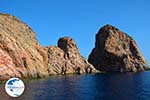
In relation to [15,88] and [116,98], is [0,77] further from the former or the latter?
[15,88]

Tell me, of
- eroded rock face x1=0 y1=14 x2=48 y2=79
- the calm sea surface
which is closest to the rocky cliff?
eroded rock face x1=0 y1=14 x2=48 y2=79

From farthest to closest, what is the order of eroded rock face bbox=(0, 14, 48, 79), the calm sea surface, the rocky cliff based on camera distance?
the rocky cliff
eroded rock face bbox=(0, 14, 48, 79)
the calm sea surface

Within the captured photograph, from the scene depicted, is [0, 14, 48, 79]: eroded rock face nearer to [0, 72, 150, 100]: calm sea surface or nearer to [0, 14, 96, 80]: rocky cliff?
[0, 14, 96, 80]: rocky cliff

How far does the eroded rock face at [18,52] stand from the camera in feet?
372

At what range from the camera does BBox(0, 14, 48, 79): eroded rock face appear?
113375 mm

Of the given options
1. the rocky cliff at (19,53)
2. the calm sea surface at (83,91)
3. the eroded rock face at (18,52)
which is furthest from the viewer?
the rocky cliff at (19,53)

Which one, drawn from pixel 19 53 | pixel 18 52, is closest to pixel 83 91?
pixel 18 52

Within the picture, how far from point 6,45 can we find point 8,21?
43196 millimetres

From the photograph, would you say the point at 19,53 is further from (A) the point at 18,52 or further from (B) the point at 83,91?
(B) the point at 83,91

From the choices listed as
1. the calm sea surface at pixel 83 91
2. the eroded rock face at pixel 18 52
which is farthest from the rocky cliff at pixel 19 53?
the calm sea surface at pixel 83 91

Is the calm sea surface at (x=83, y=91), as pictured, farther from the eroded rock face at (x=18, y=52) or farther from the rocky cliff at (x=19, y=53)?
the rocky cliff at (x=19, y=53)

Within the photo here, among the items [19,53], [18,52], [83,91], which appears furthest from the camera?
[19,53]

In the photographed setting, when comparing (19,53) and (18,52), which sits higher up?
(18,52)

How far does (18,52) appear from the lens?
128 m
